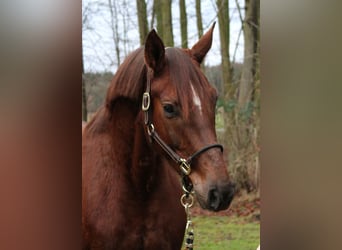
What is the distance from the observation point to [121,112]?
150cm

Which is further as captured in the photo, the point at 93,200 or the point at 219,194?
the point at 93,200

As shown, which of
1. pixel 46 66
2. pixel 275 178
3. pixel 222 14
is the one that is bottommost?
pixel 275 178

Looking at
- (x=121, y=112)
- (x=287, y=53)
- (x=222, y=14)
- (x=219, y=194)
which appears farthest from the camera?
(x=222, y=14)

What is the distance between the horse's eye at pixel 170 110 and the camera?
51.4 inches

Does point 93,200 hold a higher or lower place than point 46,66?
lower

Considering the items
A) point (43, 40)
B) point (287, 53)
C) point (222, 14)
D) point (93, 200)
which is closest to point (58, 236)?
point (43, 40)

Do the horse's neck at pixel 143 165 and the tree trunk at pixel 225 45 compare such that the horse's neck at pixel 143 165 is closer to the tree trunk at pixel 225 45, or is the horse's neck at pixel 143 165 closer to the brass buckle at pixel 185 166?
the brass buckle at pixel 185 166

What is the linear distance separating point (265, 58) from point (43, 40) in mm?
509

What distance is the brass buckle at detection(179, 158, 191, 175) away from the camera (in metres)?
1.29

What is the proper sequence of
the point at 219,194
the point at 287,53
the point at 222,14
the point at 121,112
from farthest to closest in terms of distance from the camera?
1. the point at 222,14
2. the point at 121,112
3. the point at 219,194
4. the point at 287,53

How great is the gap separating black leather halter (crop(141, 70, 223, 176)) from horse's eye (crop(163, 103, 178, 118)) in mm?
70

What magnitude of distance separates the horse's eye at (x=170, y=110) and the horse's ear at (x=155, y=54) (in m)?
0.13

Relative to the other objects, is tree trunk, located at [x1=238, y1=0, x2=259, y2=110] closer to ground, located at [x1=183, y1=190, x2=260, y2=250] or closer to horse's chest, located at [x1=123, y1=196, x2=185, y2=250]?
ground, located at [x1=183, y1=190, x2=260, y2=250]

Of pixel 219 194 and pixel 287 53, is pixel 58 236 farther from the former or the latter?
pixel 287 53
